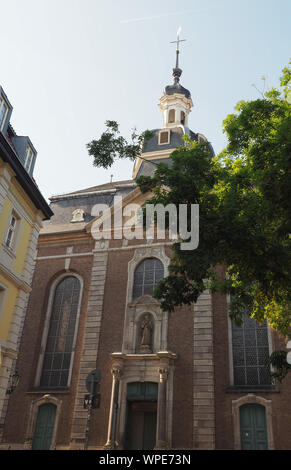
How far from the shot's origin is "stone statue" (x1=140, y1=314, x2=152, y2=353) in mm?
19281

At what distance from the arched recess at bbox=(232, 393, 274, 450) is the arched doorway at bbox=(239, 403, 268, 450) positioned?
183 mm

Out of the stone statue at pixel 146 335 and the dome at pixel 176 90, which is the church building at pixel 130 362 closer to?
the stone statue at pixel 146 335

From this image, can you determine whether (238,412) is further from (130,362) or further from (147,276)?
(147,276)

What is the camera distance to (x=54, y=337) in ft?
71.0

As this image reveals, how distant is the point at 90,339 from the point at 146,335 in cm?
282

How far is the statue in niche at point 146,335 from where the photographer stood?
1928 centimetres

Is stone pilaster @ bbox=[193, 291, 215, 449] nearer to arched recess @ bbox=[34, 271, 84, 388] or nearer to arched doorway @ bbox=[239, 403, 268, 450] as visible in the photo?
arched doorway @ bbox=[239, 403, 268, 450]

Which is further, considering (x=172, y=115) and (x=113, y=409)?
(x=172, y=115)

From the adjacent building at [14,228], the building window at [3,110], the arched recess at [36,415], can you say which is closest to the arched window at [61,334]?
the arched recess at [36,415]

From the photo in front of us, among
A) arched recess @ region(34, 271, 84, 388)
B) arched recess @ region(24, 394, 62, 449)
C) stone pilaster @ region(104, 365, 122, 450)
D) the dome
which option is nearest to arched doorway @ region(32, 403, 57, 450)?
arched recess @ region(24, 394, 62, 449)


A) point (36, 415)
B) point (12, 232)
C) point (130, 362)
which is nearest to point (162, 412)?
point (130, 362)

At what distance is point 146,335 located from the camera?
19.6 meters

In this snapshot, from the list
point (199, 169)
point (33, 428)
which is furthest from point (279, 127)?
point (33, 428)
